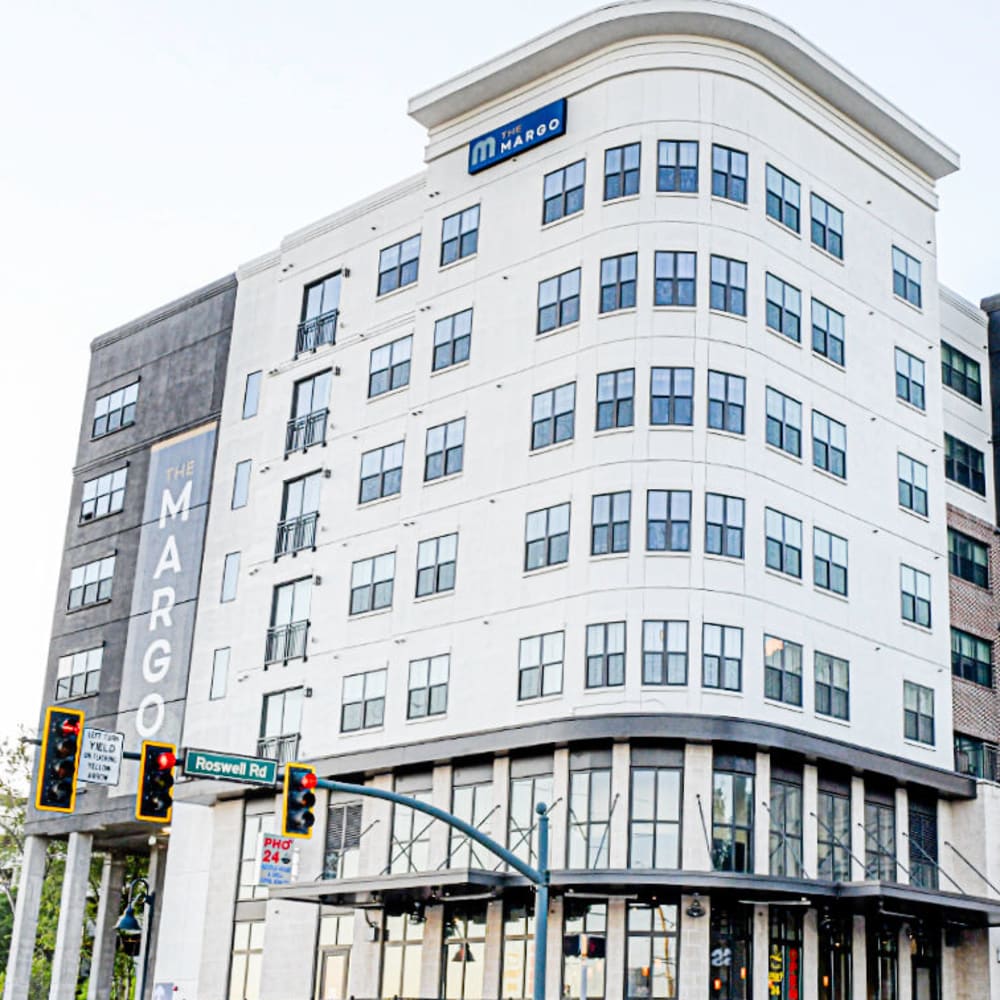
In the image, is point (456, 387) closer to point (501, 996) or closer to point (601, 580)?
point (601, 580)

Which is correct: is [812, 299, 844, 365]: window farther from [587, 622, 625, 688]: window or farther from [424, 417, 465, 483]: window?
[587, 622, 625, 688]: window

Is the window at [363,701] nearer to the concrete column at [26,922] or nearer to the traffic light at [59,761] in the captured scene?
the concrete column at [26,922]

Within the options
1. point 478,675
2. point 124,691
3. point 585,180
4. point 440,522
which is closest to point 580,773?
point 478,675

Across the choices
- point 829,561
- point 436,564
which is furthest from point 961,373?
point 436,564

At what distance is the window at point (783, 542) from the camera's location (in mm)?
46688

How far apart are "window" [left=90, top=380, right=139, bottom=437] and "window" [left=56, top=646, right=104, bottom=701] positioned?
931 centimetres

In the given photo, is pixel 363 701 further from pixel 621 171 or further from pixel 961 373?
pixel 961 373

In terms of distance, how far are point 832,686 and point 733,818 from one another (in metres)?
6.27

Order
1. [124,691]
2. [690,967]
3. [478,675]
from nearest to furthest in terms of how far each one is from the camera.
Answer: [690,967]
[478,675]
[124,691]

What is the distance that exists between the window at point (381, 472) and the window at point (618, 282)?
9022 millimetres

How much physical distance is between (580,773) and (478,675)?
4929mm

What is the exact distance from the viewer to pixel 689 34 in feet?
164

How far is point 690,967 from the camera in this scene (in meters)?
41.8

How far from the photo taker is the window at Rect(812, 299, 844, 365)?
167 feet
